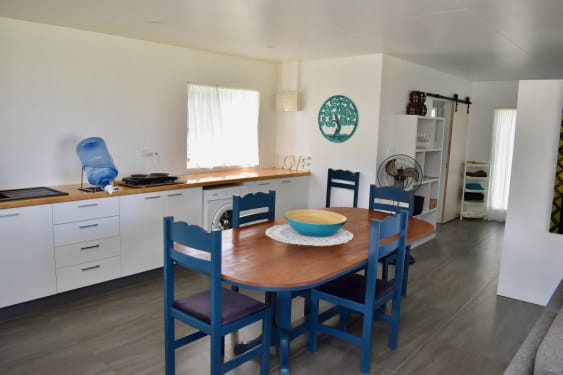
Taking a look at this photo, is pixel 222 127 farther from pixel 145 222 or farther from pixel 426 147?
pixel 426 147

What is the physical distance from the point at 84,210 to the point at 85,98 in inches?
45.7

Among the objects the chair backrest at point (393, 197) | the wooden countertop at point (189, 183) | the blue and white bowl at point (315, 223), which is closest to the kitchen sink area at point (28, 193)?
the wooden countertop at point (189, 183)

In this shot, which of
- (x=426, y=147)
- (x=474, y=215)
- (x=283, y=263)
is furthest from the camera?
(x=474, y=215)

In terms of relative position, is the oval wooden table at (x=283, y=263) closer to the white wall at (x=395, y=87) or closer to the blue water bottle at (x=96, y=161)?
the blue water bottle at (x=96, y=161)

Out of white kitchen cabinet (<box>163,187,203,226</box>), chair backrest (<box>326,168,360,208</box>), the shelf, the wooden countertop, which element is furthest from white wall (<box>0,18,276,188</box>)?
the shelf

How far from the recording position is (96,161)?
12.1 ft

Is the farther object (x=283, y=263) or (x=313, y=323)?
(x=313, y=323)

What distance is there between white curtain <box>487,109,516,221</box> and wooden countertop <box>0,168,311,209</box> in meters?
3.53

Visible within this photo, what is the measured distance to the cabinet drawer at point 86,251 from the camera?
10.6ft

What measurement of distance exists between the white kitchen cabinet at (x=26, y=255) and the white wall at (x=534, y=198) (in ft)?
12.6

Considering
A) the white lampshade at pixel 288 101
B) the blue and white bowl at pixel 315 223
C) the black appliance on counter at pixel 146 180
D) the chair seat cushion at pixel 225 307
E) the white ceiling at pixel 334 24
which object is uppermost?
the white ceiling at pixel 334 24

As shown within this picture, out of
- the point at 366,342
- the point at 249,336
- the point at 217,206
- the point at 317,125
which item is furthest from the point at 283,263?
the point at 317,125

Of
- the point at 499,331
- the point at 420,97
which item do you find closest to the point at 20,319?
the point at 499,331

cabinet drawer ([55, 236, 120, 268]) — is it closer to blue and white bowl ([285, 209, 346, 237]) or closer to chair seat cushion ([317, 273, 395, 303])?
blue and white bowl ([285, 209, 346, 237])
